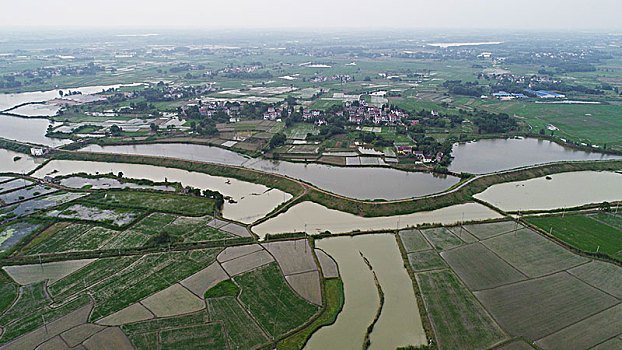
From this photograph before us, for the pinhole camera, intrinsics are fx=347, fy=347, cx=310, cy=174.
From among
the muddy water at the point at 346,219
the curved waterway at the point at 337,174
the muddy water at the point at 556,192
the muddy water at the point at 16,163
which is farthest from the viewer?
the muddy water at the point at 16,163

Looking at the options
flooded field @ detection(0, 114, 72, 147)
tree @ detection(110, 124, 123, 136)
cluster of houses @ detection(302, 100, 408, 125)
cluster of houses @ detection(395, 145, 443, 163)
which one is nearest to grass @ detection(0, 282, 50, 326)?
flooded field @ detection(0, 114, 72, 147)

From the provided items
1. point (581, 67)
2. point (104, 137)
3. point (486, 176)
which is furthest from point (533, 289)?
point (581, 67)

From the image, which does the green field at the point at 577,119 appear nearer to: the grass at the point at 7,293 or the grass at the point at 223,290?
the grass at the point at 223,290

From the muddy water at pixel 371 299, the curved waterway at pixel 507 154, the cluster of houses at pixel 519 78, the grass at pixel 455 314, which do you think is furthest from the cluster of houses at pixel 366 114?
the cluster of houses at pixel 519 78

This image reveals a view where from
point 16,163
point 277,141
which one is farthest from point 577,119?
point 16,163

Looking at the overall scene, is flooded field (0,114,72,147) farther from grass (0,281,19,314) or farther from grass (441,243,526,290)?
grass (441,243,526,290)

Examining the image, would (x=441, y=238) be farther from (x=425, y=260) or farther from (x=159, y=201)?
(x=159, y=201)
